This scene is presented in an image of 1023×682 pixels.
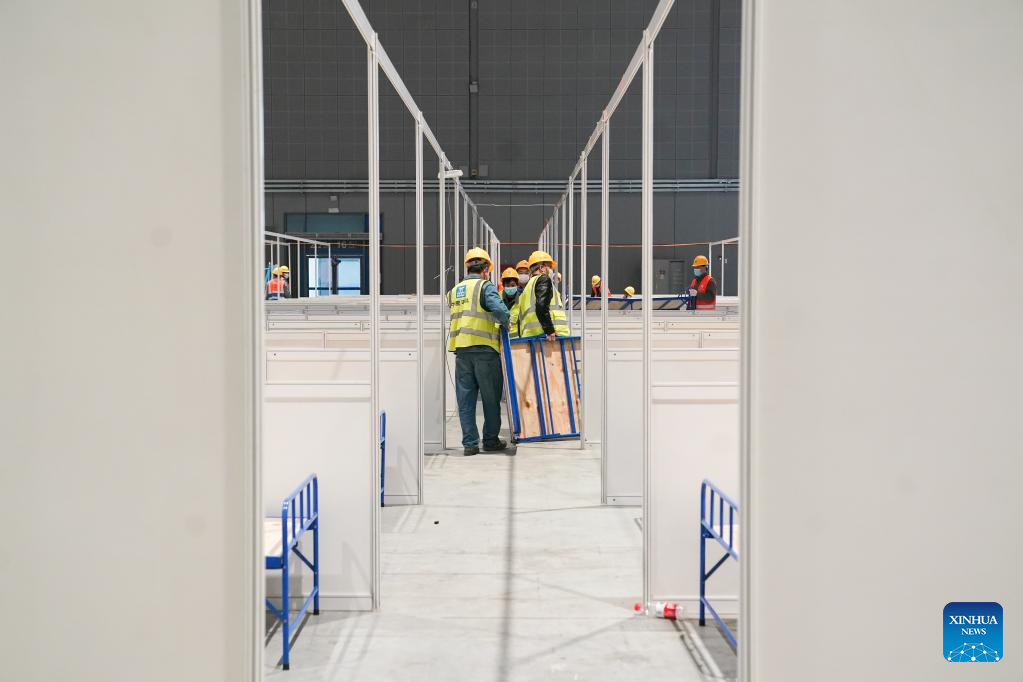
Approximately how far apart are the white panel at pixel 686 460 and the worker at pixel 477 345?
3885mm

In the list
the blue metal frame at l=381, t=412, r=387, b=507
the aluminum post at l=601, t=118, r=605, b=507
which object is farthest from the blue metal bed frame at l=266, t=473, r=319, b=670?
the aluminum post at l=601, t=118, r=605, b=507

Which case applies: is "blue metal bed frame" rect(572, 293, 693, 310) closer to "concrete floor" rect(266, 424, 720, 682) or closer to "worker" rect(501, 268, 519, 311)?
"worker" rect(501, 268, 519, 311)

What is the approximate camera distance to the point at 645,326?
3.85 meters

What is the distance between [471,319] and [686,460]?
13.6 ft

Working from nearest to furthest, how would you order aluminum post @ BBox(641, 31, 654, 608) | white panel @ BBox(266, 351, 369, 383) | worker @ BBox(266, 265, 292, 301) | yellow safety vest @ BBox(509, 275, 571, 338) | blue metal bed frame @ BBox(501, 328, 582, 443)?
aluminum post @ BBox(641, 31, 654, 608), white panel @ BBox(266, 351, 369, 383), blue metal bed frame @ BBox(501, 328, 582, 443), yellow safety vest @ BBox(509, 275, 571, 338), worker @ BBox(266, 265, 292, 301)

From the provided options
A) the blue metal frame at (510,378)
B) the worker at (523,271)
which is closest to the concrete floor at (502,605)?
the blue metal frame at (510,378)

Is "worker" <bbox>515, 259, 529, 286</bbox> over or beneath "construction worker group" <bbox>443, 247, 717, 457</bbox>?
over

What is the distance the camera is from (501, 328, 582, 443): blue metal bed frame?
27.5ft

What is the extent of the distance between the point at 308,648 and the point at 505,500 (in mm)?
2882

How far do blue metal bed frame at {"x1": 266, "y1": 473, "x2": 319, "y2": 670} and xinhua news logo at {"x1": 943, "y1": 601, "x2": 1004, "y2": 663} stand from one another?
2.21 meters

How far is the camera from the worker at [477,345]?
25.7 feet

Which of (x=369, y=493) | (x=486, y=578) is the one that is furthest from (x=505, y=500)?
(x=369, y=493)

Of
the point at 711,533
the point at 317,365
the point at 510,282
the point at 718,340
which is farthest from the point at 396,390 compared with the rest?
the point at 510,282

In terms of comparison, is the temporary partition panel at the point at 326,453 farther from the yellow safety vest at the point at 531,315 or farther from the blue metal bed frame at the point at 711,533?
the yellow safety vest at the point at 531,315
